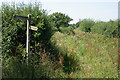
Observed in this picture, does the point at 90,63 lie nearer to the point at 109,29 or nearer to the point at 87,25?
the point at 109,29

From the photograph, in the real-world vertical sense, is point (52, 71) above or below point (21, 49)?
below

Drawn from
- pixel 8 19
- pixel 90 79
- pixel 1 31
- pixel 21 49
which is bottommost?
pixel 90 79

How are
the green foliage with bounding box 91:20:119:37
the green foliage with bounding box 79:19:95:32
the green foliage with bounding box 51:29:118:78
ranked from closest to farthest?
the green foliage with bounding box 51:29:118:78
the green foliage with bounding box 91:20:119:37
the green foliage with bounding box 79:19:95:32

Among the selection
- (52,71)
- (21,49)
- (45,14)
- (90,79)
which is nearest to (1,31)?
(21,49)

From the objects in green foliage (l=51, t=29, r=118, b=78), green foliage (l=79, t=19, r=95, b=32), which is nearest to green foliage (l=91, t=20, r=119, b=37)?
green foliage (l=79, t=19, r=95, b=32)

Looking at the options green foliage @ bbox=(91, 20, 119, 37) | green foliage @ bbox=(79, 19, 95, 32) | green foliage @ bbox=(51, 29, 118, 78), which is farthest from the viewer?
green foliage @ bbox=(79, 19, 95, 32)

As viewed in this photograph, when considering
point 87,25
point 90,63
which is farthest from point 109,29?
point 90,63

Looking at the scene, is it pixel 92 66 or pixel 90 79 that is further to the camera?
pixel 92 66

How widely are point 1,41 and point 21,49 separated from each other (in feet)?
2.10

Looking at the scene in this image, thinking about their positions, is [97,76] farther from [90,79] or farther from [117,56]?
[117,56]

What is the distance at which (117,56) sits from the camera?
650cm

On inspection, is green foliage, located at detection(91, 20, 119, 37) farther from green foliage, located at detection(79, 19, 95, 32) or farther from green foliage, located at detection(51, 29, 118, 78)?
green foliage, located at detection(51, 29, 118, 78)

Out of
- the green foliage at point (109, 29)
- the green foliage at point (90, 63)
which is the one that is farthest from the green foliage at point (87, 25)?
the green foliage at point (90, 63)

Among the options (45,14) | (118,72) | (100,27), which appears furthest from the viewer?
(100,27)
